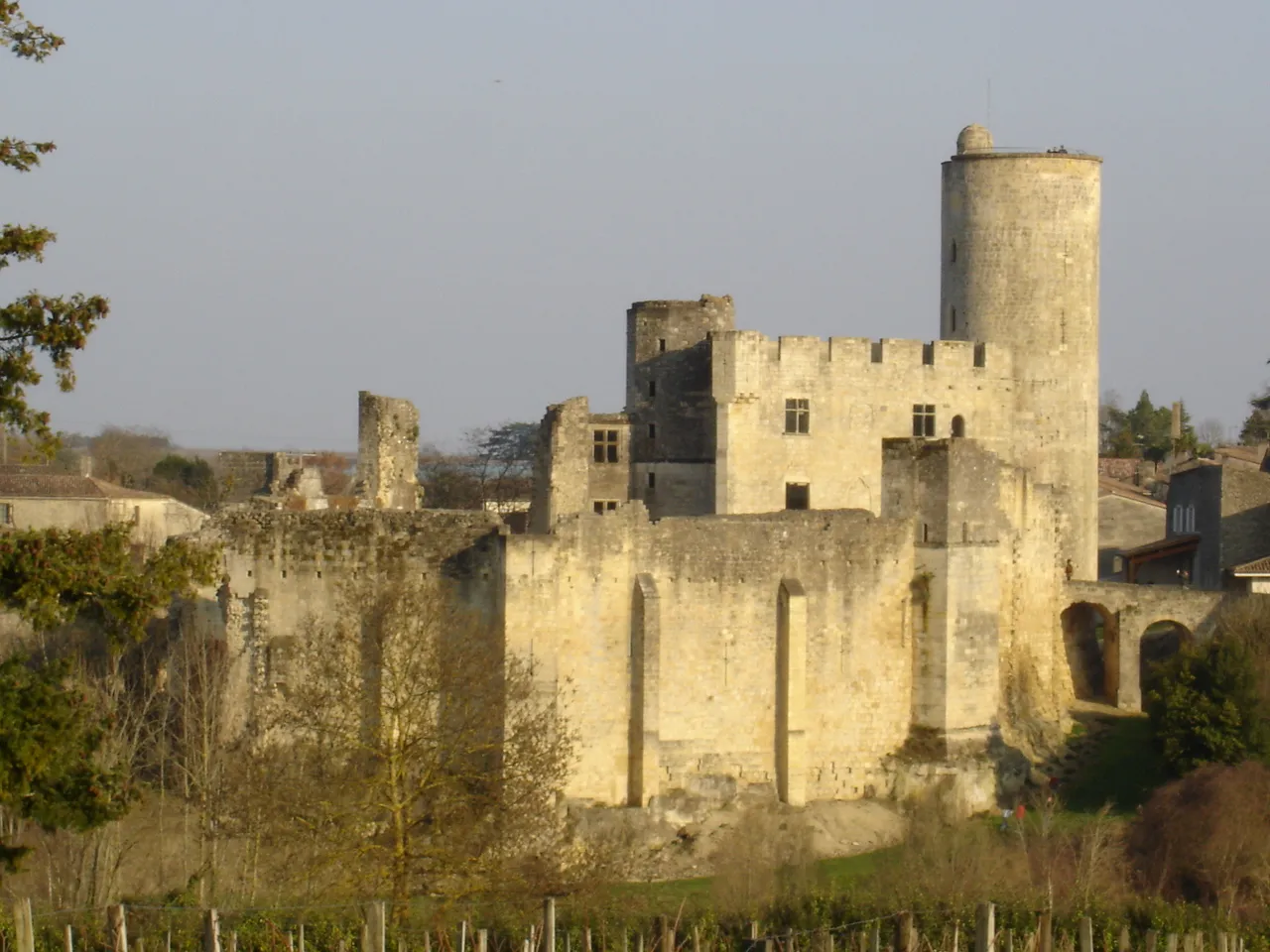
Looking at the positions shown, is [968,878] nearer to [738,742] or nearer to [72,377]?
[738,742]

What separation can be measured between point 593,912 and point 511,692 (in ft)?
16.4

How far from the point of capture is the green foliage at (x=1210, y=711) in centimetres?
3781

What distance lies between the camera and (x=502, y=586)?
111ft

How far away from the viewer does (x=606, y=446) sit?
45.4m

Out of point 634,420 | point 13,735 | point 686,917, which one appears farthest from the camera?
point 634,420

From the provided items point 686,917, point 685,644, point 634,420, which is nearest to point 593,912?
point 686,917

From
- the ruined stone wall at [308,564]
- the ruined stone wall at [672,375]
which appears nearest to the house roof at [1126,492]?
the ruined stone wall at [672,375]

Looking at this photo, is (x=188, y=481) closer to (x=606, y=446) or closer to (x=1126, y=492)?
(x=1126, y=492)

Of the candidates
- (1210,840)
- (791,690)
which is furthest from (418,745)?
(1210,840)

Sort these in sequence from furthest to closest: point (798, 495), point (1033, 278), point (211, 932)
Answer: point (1033, 278) → point (798, 495) → point (211, 932)

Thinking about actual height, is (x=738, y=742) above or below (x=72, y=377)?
below

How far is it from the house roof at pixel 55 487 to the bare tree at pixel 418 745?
23.8m

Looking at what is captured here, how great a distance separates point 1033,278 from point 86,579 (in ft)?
93.2

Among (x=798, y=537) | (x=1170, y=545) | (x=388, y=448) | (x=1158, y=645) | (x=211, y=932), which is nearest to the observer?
(x=211, y=932)
